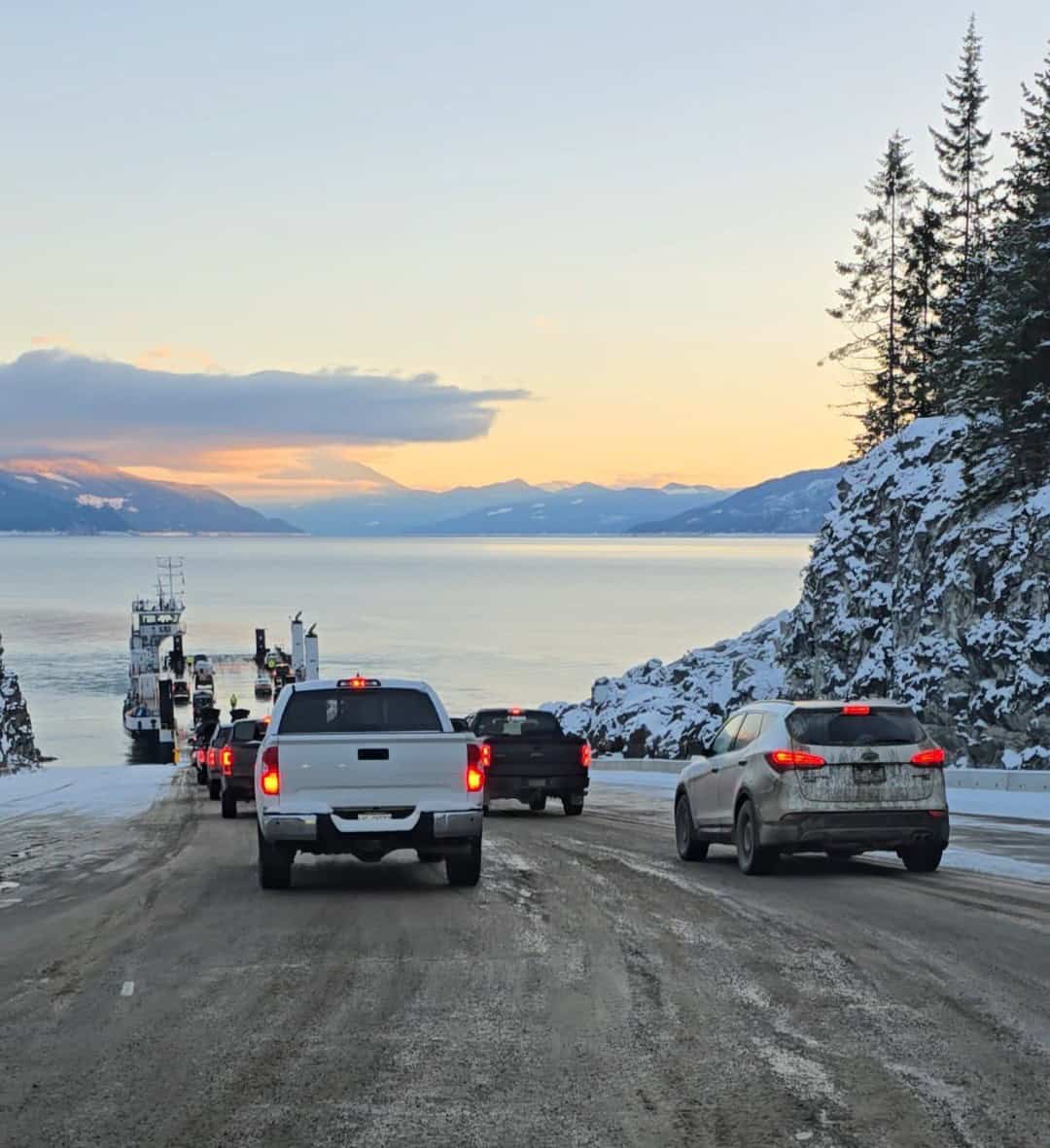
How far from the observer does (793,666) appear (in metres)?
53.7

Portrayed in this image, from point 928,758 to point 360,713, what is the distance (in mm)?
5620

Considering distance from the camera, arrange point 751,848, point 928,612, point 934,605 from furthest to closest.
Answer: point 928,612 < point 934,605 < point 751,848

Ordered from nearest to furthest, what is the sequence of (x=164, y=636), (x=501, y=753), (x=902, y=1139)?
1. (x=902, y=1139)
2. (x=501, y=753)
3. (x=164, y=636)

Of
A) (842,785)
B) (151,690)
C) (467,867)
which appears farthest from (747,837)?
(151,690)

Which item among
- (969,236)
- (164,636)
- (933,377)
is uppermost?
(969,236)

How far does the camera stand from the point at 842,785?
49.0ft

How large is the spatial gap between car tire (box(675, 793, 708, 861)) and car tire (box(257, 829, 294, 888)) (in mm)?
4778

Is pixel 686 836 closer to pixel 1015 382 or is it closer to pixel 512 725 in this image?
pixel 512 725

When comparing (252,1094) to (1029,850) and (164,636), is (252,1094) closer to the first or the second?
(1029,850)

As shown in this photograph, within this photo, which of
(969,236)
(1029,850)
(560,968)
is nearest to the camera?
(560,968)

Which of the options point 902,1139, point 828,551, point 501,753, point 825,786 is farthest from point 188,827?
point 828,551

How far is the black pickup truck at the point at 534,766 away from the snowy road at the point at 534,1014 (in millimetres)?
10624

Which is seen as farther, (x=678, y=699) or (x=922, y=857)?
(x=678, y=699)

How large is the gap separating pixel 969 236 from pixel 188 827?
62740 mm
